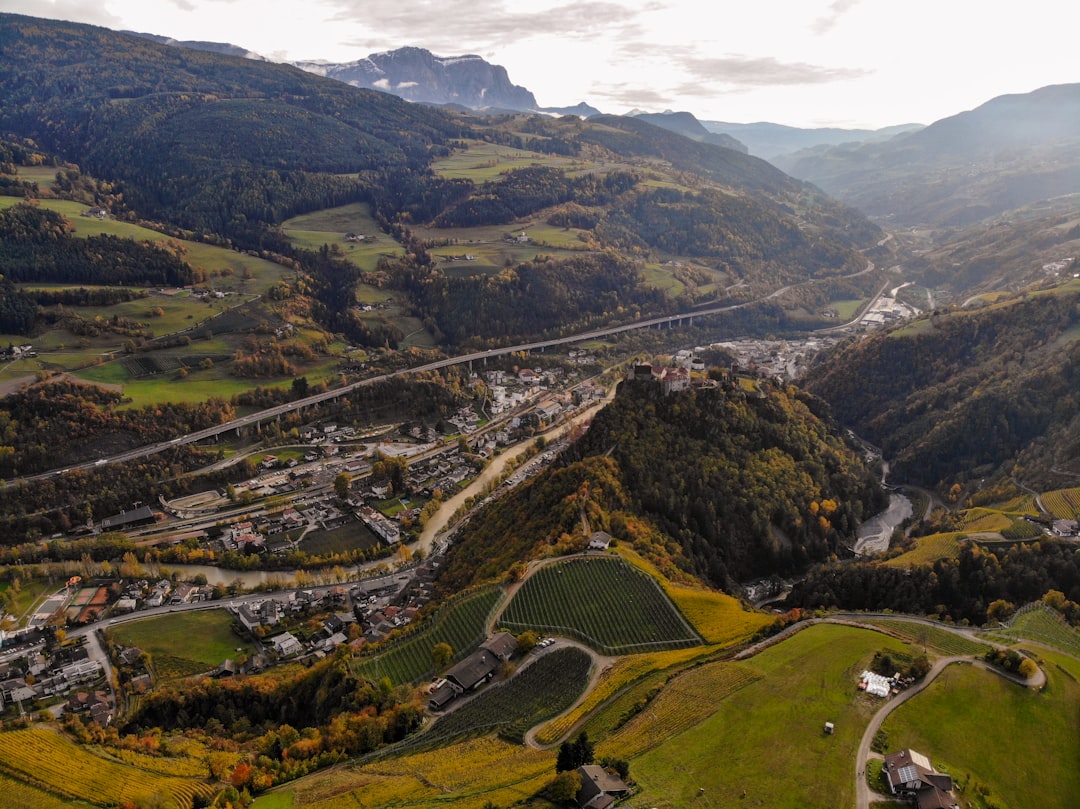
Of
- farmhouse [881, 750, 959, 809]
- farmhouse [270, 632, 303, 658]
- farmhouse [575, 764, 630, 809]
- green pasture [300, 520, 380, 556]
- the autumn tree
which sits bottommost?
farmhouse [270, 632, 303, 658]

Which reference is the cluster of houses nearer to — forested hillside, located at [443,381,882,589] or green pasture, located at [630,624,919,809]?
forested hillside, located at [443,381,882,589]

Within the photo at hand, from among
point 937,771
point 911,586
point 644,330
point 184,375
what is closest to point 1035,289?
point 644,330

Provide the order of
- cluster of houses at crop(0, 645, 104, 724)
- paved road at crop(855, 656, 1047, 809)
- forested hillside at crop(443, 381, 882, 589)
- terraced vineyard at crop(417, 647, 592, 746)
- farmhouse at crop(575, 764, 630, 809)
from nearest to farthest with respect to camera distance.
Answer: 1. farmhouse at crop(575, 764, 630, 809)
2. paved road at crop(855, 656, 1047, 809)
3. terraced vineyard at crop(417, 647, 592, 746)
4. cluster of houses at crop(0, 645, 104, 724)
5. forested hillside at crop(443, 381, 882, 589)

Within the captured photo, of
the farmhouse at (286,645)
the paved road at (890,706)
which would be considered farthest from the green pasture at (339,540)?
the paved road at (890,706)

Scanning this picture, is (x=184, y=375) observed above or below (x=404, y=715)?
above

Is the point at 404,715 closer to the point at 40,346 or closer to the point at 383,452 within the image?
the point at 383,452

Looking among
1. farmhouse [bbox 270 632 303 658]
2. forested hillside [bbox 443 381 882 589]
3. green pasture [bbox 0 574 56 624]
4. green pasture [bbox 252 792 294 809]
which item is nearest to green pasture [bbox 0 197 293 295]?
green pasture [bbox 0 574 56 624]
